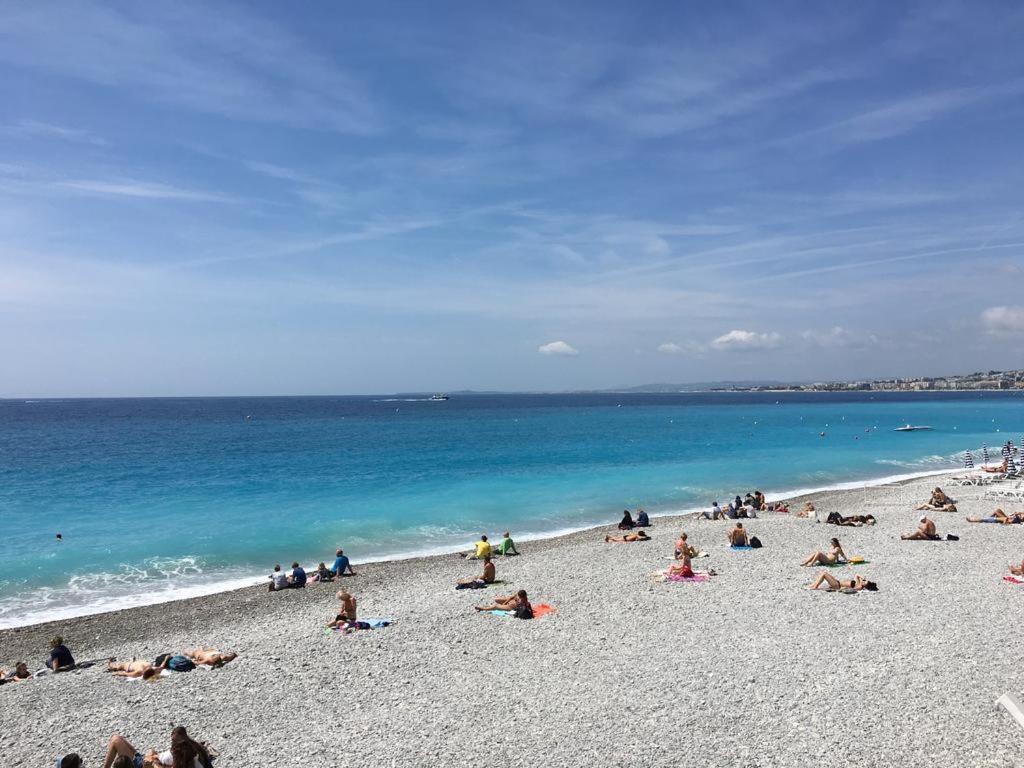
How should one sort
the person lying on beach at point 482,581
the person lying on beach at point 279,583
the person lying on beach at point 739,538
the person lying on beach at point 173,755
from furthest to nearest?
the person lying on beach at point 739,538, the person lying on beach at point 279,583, the person lying on beach at point 482,581, the person lying on beach at point 173,755

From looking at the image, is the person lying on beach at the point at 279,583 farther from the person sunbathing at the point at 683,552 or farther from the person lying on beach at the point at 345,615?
the person sunbathing at the point at 683,552

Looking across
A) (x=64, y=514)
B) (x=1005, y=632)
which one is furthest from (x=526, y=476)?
(x=1005, y=632)

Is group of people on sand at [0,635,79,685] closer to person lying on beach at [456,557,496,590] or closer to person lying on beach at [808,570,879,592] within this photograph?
person lying on beach at [456,557,496,590]

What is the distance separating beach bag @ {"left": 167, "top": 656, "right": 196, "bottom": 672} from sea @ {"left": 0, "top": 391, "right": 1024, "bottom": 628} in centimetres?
709

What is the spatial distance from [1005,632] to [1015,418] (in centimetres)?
10710

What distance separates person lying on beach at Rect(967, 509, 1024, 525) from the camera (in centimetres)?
2291

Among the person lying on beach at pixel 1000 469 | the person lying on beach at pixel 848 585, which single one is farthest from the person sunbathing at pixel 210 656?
the person lying on beach at pixel 1000 469

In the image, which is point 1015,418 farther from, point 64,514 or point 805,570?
point 64,514

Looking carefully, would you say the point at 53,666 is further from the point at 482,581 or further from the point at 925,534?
the point at 925,534

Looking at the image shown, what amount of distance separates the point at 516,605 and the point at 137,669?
7254mm

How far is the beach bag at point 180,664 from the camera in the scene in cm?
1177

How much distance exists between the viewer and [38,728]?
974 cm

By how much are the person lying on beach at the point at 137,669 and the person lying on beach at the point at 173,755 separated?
11.2ft

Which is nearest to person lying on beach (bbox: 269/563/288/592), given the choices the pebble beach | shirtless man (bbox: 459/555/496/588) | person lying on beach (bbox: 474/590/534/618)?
the pebble beach
